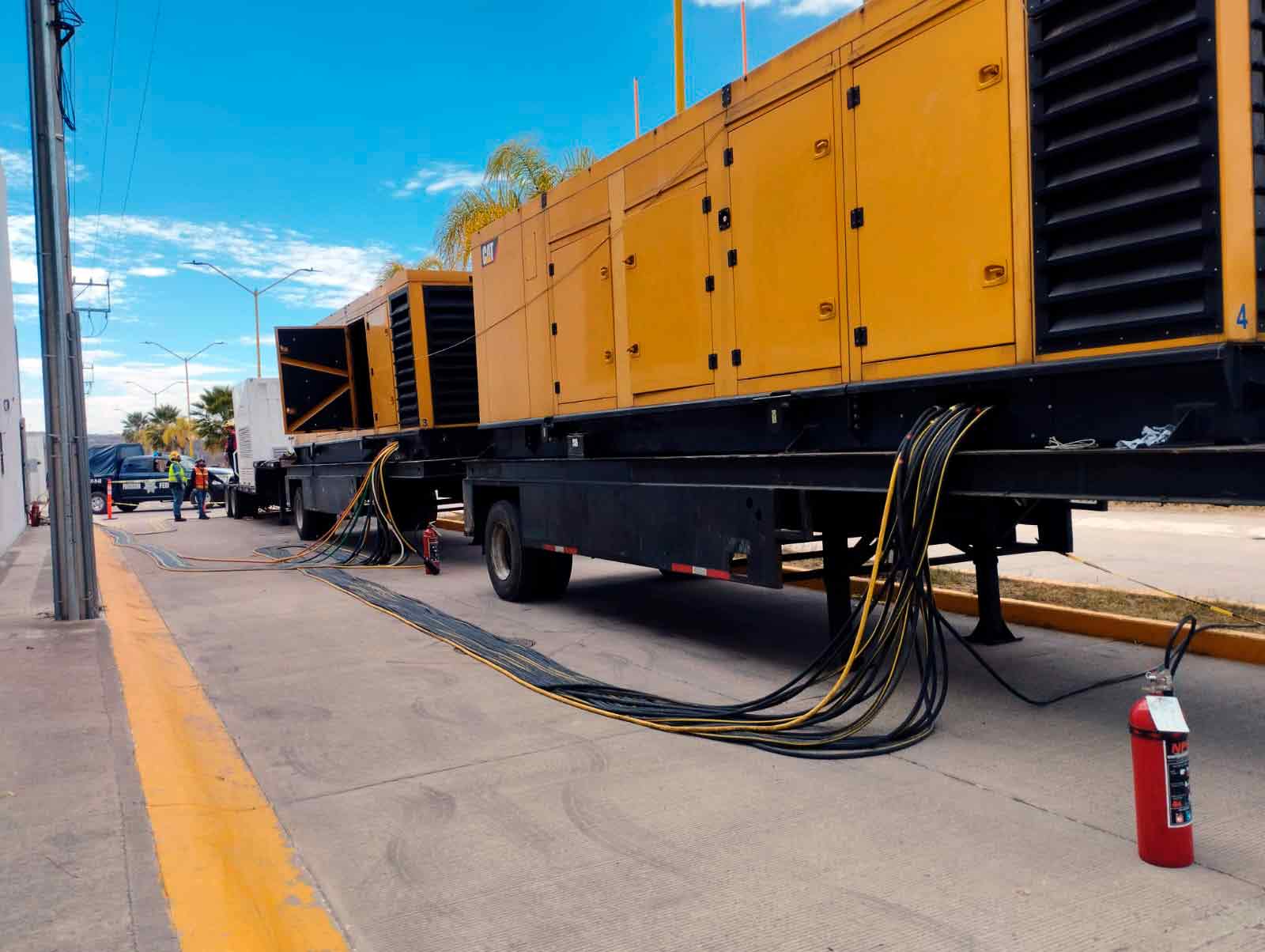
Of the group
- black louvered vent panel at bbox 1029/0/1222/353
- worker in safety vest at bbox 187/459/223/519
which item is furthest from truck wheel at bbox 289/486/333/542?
black louvered vent panel at bbox 1029/0/1222/353

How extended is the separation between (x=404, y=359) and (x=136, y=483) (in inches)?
817

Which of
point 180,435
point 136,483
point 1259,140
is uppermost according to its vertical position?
point 180,435

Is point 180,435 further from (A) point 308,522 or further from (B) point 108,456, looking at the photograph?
(A) point 308,522

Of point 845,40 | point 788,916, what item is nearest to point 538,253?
point 845,40

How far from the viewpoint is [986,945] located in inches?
116

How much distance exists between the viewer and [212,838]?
12.3ft

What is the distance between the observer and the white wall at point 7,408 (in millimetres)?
18128

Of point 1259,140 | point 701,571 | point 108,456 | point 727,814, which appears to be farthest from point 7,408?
point 1259,140

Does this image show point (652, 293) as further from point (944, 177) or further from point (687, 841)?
point (687, 841)

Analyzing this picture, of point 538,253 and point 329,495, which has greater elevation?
point 538,253

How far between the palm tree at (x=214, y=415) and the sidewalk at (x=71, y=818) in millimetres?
53843

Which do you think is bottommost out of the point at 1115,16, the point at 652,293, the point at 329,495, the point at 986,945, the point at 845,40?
the point at 986,945

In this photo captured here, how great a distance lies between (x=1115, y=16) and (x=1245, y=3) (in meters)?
0.48

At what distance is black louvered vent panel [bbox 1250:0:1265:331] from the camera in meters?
3.89
